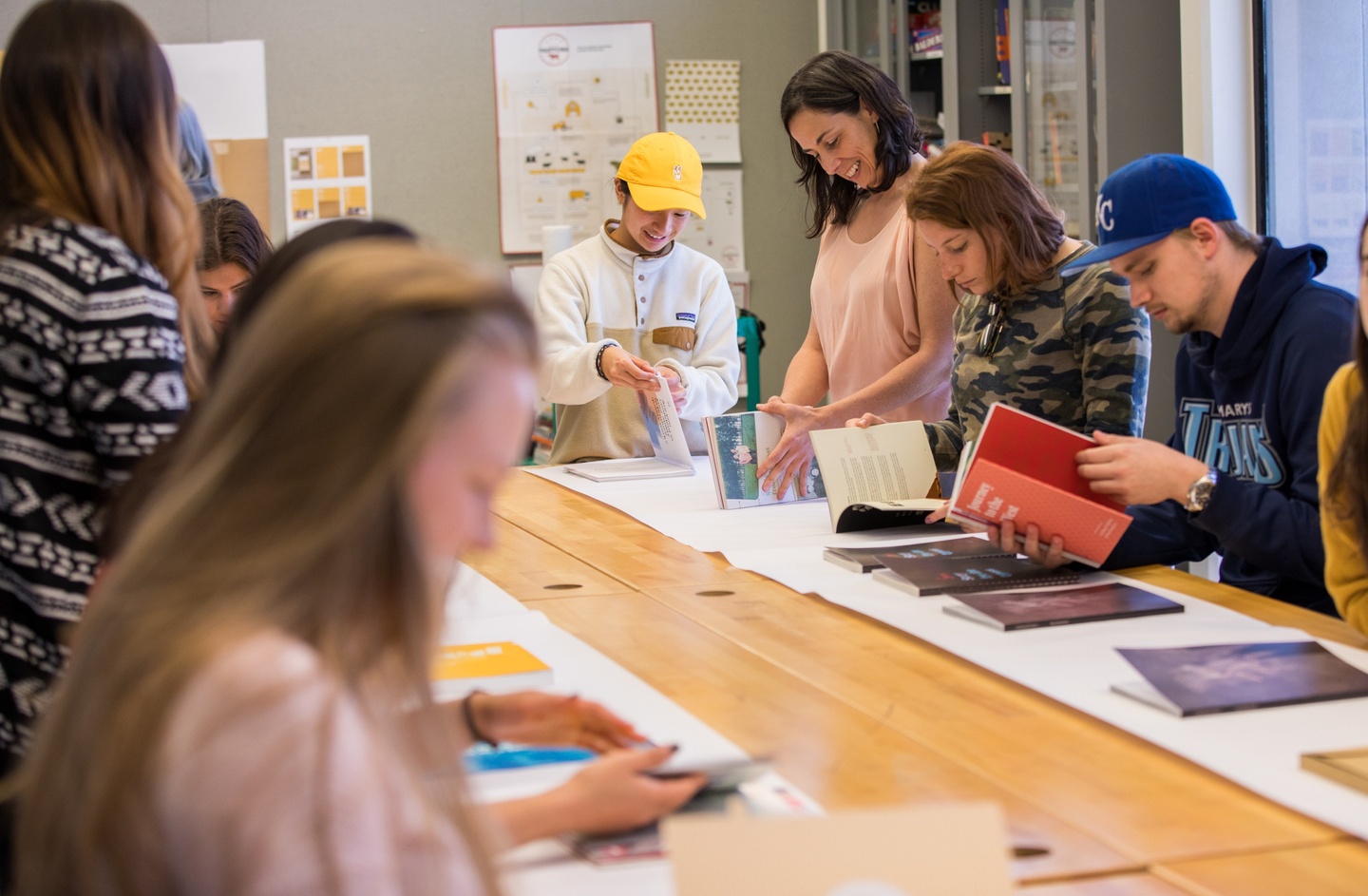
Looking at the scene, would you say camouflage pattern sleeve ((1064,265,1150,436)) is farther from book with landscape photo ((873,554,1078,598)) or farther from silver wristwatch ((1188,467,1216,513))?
silver wristwatch ((1188,467,1216,513))

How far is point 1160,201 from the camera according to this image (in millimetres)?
1915

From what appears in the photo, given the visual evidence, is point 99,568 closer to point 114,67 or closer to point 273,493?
point 114,67

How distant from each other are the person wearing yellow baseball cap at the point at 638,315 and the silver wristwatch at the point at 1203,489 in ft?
4.78

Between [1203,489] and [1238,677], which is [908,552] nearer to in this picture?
[1203,489]

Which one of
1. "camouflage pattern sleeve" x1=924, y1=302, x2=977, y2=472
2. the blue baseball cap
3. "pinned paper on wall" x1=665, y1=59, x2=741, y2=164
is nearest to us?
the blue baseball cap

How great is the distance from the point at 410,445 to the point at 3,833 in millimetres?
722

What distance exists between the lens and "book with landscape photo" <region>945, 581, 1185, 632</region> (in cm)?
164

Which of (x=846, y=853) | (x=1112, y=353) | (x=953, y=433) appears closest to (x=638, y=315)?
(x=953, y=433)

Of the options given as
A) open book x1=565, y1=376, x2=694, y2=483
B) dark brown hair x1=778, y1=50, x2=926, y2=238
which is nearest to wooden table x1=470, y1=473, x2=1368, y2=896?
open book x1=565, y1=376, x2=694, y2=483

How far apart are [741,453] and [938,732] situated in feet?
4.42

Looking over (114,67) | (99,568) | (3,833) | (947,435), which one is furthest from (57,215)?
(947,435)

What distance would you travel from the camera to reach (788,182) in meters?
5.28

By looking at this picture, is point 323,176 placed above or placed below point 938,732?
above

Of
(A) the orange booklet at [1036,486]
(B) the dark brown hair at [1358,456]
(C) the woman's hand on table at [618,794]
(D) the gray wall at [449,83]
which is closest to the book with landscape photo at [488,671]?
(C) the woman's hand on table at [618,794]
